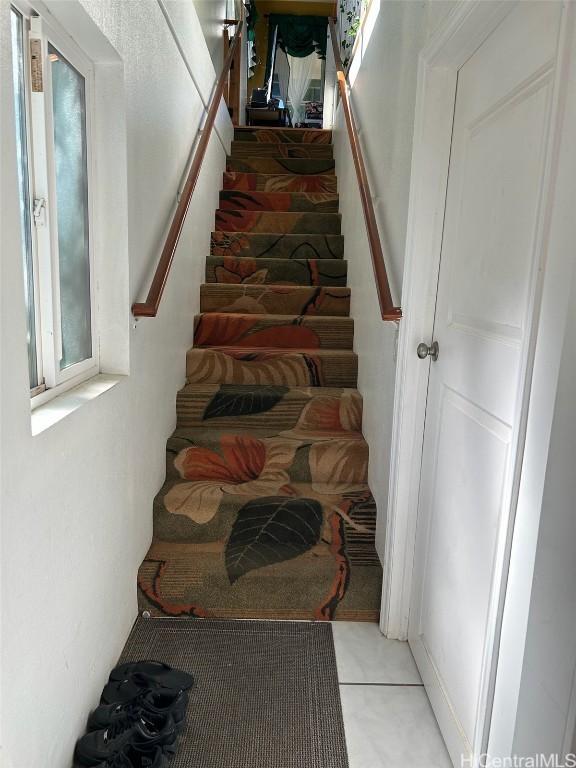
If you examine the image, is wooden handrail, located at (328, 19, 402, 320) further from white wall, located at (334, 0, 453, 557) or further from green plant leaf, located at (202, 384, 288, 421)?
green plant leaf, located at (202, 384, 288, 421)

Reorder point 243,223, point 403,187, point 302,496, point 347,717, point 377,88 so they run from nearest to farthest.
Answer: point 347,717, point 403,187, point 302,496, point 377,88, point 243,223

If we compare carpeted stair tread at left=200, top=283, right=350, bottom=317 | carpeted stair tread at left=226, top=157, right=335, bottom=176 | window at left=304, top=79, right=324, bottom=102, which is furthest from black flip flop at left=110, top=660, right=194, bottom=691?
window at left=304, top=79, right=324, bottom=102

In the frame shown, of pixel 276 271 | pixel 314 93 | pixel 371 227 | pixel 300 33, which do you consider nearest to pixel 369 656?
pixel 371 227

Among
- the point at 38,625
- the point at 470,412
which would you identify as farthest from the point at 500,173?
the point at 38,625

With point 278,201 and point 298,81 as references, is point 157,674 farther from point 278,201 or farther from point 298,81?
point 298,81

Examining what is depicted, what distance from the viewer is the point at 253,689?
1687 millimetres

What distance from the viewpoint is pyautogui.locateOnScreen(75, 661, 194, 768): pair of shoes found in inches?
54.1

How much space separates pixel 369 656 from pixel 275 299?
198 cm

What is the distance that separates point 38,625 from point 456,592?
1.02 m

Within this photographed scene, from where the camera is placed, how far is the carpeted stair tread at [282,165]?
4293mm

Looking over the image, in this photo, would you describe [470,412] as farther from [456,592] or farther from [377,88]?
[377,88]

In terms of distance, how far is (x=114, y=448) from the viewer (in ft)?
5.47

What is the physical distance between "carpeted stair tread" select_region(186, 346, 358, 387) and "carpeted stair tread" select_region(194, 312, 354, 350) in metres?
0.21

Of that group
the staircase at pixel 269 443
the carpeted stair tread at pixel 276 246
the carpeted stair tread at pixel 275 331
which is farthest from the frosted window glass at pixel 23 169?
the carpeted stair tread at pixel 276 246
